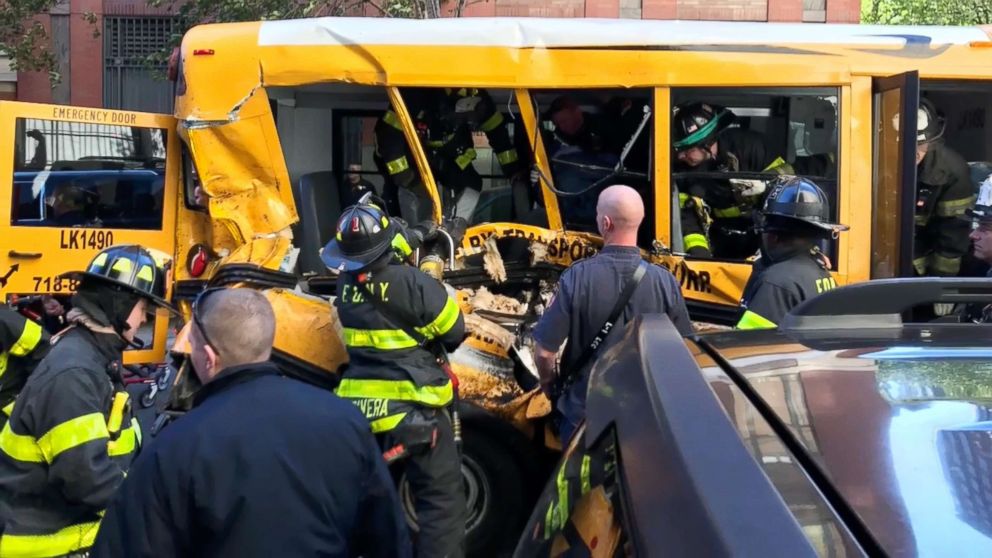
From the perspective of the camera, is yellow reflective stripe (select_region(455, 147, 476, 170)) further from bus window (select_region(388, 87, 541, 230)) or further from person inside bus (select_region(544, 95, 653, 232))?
person inside bus (select_region(544, 95, 653, 232))

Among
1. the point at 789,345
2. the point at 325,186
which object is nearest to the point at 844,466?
the point at 789,345

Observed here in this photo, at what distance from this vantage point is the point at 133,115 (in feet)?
19.4

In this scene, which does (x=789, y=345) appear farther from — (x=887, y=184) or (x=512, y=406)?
(x=887, y=184)

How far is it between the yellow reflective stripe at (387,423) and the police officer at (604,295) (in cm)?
70

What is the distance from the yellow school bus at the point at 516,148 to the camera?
5.02 metres

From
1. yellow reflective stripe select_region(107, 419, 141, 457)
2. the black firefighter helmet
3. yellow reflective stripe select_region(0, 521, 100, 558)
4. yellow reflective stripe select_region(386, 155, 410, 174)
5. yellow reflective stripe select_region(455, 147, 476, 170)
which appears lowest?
yellow reflective stripe select_region(0, 521, 100, 558)

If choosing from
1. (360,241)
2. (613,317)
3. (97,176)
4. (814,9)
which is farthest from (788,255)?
(814,9)

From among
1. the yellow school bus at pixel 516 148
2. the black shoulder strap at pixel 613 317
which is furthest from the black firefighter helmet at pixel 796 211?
the yellow school bus at pixel 516 148

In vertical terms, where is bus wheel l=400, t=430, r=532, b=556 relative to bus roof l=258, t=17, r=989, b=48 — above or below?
below

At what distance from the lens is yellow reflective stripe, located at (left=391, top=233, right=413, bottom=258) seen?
4.51m

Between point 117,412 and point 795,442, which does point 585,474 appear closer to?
point 795,442

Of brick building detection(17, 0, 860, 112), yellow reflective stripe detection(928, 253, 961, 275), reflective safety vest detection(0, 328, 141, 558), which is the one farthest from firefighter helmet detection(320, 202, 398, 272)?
brick building detection(17, 0, 860, 112)

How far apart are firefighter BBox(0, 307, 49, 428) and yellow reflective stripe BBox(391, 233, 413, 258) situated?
1.51 m

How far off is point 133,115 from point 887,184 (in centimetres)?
428
